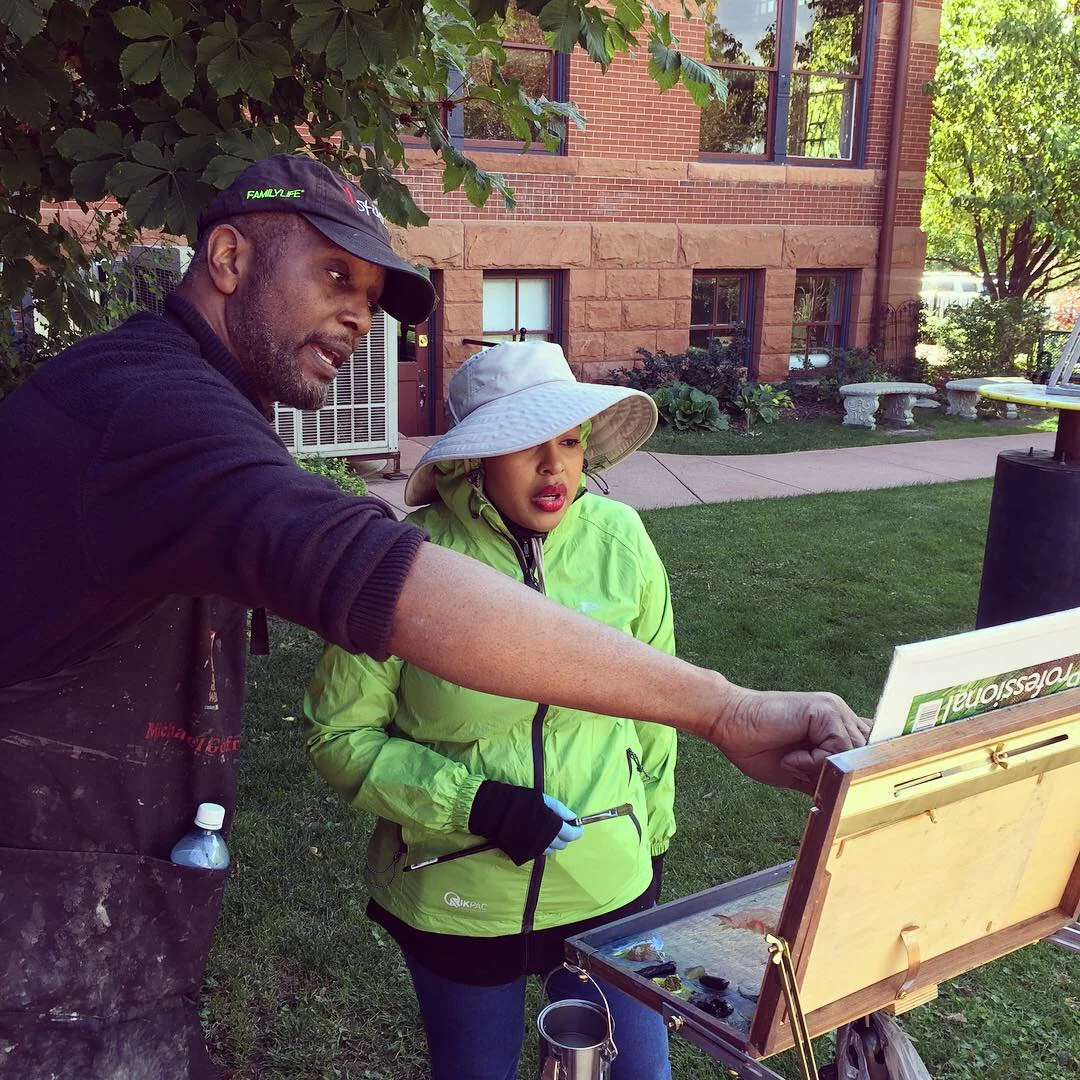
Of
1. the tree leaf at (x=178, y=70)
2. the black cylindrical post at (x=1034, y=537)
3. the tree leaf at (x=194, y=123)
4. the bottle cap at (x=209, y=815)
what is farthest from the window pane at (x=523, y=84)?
the bottle cap at (x=209, y=815)

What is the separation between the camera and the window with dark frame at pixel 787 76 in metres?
13.9

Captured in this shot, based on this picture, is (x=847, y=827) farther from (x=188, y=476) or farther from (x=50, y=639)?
(x=50, y=639)

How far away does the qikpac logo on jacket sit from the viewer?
2227mm

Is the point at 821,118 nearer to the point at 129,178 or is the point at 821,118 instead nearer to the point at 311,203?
the point at 129,178

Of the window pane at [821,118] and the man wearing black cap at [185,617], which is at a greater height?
the window pane at [821,118]

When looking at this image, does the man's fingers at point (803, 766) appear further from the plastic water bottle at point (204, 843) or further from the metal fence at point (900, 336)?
the metal fence at point (900, 336)

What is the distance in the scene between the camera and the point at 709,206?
44.1 feet

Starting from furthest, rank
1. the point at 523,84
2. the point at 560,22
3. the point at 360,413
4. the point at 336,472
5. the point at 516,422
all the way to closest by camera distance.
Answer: the point at 523,84, the point at 360,413, the point at 336,472, the point at 560,22, the point at 516,422

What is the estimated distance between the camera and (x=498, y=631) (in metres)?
1.33

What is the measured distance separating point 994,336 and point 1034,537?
11419 mm

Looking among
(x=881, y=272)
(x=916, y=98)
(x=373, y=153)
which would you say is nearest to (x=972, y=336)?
(x=881, y=272)

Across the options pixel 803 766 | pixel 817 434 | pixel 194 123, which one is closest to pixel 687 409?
pixel 817 434

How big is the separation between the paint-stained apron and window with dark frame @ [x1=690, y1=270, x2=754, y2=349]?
12.8 metres

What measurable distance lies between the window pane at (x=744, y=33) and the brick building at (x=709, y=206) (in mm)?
23
